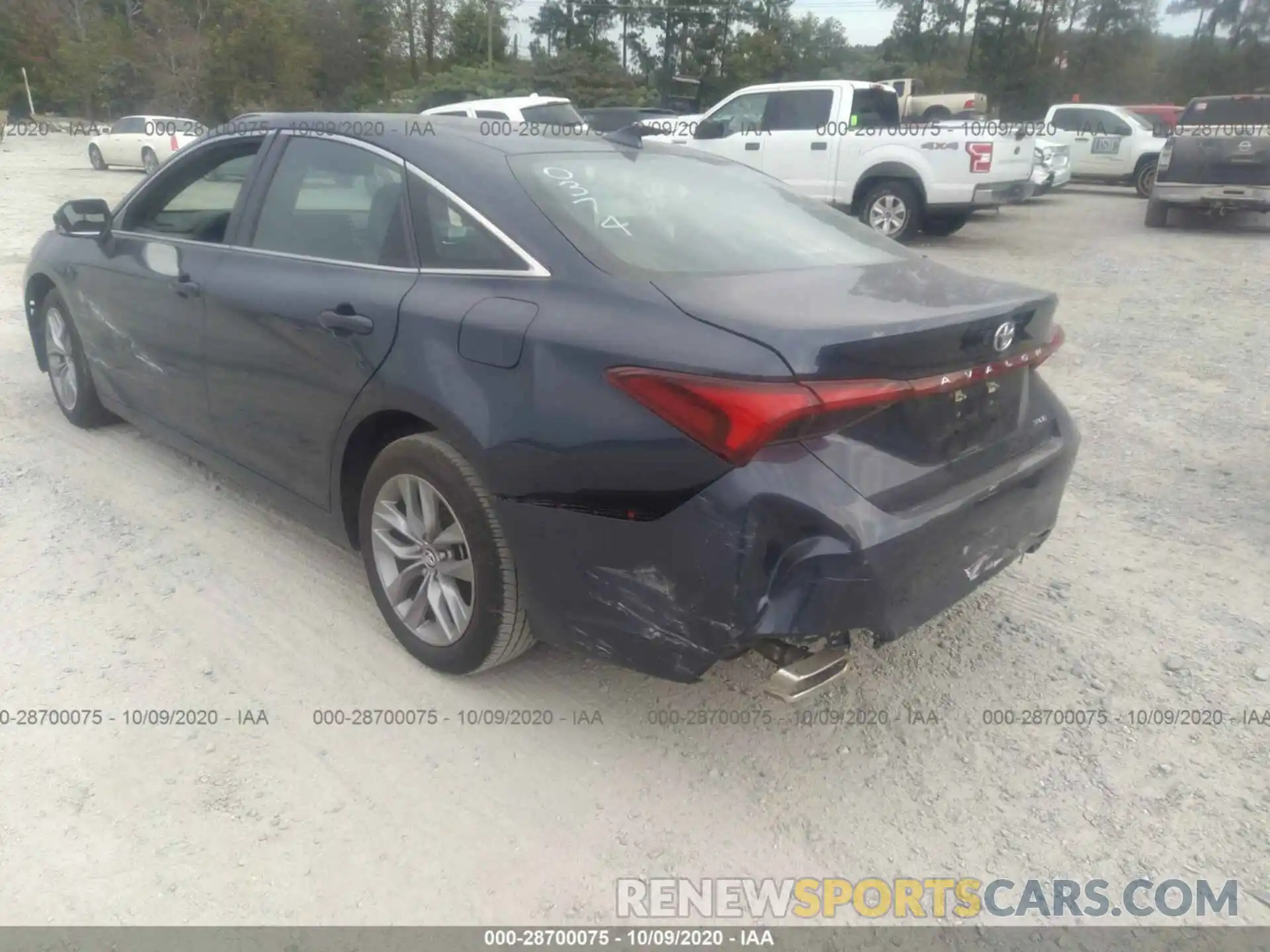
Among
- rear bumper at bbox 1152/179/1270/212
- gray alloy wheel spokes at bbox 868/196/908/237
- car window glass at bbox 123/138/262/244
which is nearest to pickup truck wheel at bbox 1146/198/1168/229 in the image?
rear bumper at bbox 1152/179/1270/212

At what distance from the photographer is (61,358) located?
4980mm

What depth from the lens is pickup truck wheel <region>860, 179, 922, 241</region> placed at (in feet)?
37.8

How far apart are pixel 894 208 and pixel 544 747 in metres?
10.4

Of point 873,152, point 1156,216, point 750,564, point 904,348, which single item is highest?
point 904,348

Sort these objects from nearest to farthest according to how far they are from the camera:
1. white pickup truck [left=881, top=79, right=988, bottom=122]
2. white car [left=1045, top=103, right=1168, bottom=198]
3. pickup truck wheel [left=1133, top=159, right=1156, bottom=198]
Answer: pickup truck wheel [left=1133, top=159, right=1156, bottom=198], white car [left=1045, top=103, right=1168, bottom=198], white pickup truck [left=881, top=79, right=988, bottom=122]

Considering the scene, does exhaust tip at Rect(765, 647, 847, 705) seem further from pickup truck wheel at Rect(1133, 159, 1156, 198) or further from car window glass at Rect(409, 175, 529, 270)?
pickup truck wheel at Rect(1133, 159, 1156, 198)

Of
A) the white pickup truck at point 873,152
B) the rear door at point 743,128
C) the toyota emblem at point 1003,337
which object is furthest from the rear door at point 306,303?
the rear door at point 743,128

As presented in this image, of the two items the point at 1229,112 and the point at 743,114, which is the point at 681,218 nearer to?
the point at 743,114

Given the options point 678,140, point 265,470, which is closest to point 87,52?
point 678,140

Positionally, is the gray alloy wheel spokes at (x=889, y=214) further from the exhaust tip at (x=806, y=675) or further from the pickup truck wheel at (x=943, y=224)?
the exhaust tip at (x=806, y=675)

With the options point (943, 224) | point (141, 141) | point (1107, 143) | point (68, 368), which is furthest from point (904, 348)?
point (141, 141)

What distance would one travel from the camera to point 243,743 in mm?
2746

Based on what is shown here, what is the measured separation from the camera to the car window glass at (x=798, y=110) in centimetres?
1199

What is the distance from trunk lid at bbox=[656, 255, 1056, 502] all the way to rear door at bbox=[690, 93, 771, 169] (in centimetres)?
1008
